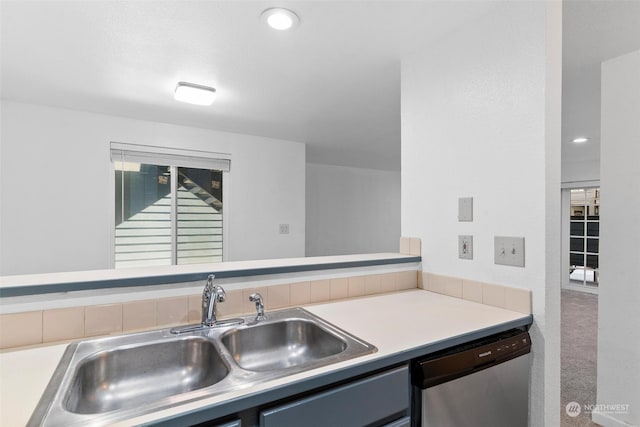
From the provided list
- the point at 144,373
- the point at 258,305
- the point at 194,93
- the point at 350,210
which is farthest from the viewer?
the point at 350,210

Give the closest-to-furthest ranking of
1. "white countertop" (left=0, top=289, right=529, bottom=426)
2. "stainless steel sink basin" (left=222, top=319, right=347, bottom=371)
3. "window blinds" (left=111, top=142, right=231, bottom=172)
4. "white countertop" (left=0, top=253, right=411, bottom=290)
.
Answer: "white countertop" (left=0, top=289, right=529, bottom=426) → "white countertop" (left=0, top=253, right=411, bottom=290) → "stainless steel sink basin" (left=222, top=319, right=347, bottom=371) → "window blinds" (left=111, top=142, right=231, bottom=172)

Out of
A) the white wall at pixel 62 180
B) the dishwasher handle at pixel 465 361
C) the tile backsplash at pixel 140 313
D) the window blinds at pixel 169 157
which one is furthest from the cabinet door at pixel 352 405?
the window blinds at pixel 169 157

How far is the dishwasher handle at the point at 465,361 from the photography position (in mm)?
1043

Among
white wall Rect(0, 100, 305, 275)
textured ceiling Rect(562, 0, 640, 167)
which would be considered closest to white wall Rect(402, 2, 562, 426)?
textured ceiling Rect(562, 0, 640, 167)

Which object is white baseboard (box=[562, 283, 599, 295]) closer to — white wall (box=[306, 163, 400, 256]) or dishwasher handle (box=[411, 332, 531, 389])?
white wall (box=[306, 163, 400, 256])

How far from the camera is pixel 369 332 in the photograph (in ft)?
3.82

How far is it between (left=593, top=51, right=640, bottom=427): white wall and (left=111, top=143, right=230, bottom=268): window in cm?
336

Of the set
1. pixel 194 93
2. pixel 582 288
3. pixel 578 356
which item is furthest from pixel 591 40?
pixel 582 288

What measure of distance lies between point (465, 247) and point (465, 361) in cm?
63

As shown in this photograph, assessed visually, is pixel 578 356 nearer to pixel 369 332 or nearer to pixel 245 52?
pixel 369 332

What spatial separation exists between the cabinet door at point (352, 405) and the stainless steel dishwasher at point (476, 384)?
2.6 inches

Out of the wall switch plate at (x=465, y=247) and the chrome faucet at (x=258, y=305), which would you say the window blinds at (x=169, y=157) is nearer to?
→ the chrome faucet at (x=258, y=305)

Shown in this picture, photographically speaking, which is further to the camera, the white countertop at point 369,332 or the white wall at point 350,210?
the white wall at point 350,210

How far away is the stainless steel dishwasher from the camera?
3.46 feet
